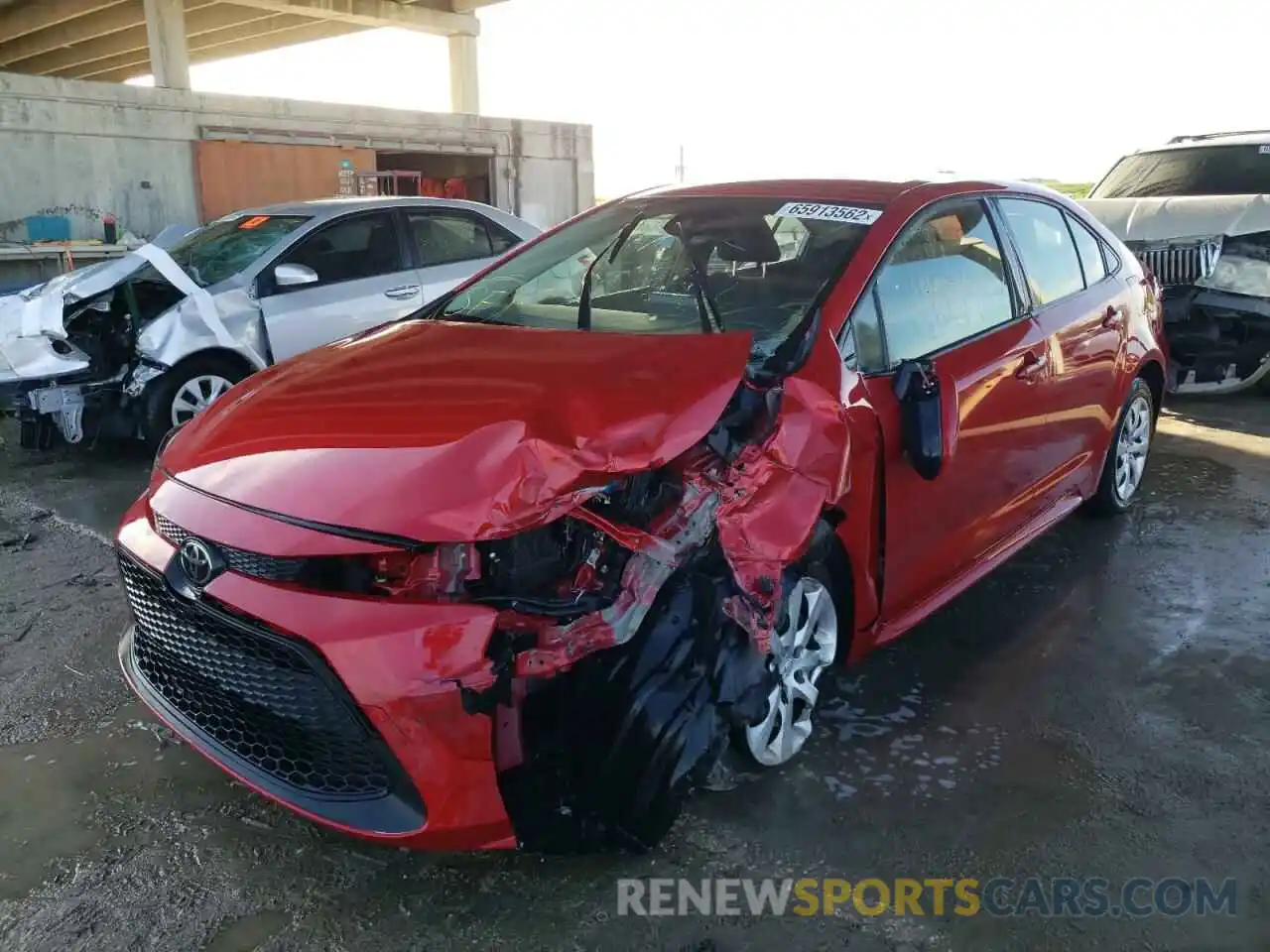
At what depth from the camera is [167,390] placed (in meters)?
5.80

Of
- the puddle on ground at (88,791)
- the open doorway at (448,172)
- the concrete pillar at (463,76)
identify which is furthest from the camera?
the concrete pillar at (463,76)

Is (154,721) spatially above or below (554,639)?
below

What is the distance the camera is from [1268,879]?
2.36 metres

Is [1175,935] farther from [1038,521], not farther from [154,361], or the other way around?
[154,361]

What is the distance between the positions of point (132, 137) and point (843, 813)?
1341cm

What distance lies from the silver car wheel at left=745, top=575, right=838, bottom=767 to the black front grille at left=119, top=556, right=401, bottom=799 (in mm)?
1048

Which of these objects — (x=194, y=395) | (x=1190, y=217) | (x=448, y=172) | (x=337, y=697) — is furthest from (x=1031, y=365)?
(x=448, y=172)

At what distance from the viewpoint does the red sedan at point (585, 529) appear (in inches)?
81.6

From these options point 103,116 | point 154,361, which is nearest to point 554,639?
point 154,361

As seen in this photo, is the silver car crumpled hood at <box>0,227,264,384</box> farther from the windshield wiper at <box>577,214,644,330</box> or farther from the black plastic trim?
the black plastic trim

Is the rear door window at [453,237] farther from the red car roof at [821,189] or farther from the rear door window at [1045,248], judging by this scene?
the rear door window at [1045,248]

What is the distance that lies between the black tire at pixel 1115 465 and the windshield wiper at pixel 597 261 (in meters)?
2.38

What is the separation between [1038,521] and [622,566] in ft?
7.30

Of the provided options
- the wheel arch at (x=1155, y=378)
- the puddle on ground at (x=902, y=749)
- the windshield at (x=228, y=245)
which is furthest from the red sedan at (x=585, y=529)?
the windshield at (x=228, y=245)
